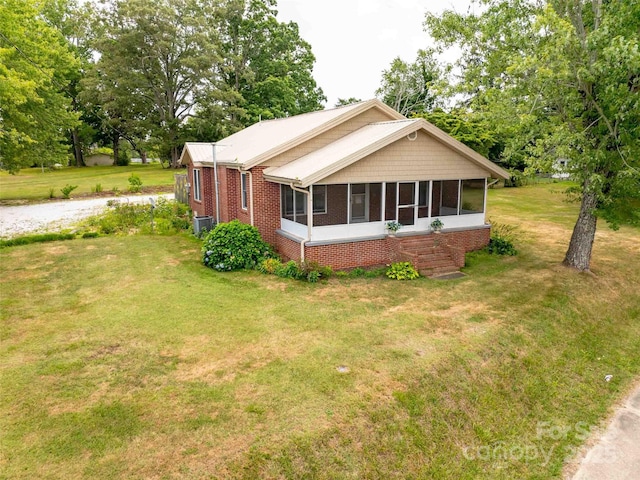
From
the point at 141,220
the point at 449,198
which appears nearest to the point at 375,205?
the point at 449,198

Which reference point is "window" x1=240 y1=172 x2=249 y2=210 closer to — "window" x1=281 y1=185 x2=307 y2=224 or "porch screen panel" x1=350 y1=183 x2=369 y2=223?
"window" x1=281 y1=185 x2=307 y2=224

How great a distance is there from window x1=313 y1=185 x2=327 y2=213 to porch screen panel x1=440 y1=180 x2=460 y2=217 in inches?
189

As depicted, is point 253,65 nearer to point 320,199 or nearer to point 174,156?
point 174,156

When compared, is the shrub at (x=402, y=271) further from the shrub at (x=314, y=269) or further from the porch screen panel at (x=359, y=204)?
the porch screen panel at (x=359, y=204)

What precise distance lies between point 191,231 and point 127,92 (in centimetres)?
3181

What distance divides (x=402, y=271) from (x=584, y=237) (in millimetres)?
6026

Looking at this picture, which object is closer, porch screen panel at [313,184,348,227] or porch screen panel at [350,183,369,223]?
porch screen panel at [350,183,369,223]

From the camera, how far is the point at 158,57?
43312 millimetres

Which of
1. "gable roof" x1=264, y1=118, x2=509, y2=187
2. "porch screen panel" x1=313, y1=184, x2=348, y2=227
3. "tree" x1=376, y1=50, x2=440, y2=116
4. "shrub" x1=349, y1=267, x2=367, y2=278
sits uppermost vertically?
"tree" x1=376, y1=50, x2=440, y2=116

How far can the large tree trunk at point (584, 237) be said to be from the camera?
13.9 meters

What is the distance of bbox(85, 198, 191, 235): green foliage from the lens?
1927cm

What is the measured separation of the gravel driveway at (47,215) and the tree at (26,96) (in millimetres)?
3747

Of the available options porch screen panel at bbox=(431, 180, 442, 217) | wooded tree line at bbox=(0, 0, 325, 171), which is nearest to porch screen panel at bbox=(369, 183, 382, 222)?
porch screen panel at bbox=(431, 180, 442, 217)

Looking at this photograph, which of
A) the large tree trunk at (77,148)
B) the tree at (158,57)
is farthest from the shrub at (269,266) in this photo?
the large tree trunk at (77,148)
